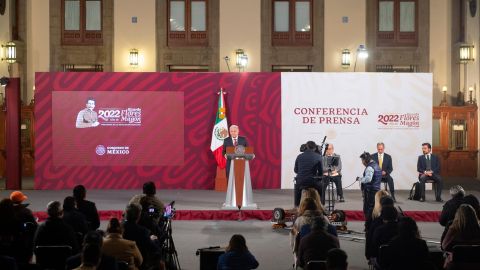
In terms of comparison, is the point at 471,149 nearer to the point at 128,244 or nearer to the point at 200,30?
the point at 200,30

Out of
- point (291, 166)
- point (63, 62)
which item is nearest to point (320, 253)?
point (291, 166)

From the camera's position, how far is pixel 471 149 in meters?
21.0

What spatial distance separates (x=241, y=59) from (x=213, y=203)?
26.8 ft

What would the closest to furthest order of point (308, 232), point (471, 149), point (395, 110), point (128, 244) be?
→ point (128, 244) → point (308, 232) → point (395, 110) → point (471, 149)

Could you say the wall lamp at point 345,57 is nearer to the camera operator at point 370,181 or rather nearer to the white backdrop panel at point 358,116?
the white backdrop panel at point 358,116

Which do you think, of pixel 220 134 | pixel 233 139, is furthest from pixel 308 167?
pixel 220 134

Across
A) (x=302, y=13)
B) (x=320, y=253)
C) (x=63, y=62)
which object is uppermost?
(x=302, y=13)

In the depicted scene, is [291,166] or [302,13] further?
[302,13]

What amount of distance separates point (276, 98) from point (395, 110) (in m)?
2.77

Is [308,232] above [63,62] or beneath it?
beneath

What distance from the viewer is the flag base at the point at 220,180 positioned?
16.9 metres

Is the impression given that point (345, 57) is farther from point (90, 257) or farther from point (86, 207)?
point (90, 257)

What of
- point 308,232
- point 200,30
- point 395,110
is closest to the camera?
point 308,232

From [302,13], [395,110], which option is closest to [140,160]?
[395,110]
